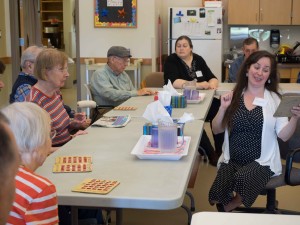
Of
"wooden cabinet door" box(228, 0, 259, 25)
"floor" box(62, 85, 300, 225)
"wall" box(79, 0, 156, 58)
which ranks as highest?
"wooden cabinet door" box(228, 0, 259, 25)

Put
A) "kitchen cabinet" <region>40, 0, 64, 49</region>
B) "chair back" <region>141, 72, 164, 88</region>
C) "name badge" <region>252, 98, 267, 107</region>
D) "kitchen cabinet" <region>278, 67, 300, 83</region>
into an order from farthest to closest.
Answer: "kitchen cabinet" <region>40, 0, 64, 49</region>, "kitchen cabinet" <region>278, 67, 300, 83</region>, "chair back" <region>141, 72, 164, 88</region>, "name badge" <region>252, 98, 267, 107</region>

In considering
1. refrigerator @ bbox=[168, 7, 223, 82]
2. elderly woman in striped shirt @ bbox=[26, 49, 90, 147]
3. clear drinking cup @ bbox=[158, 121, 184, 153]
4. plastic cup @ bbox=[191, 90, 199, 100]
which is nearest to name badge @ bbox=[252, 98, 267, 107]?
clear drinking cup @ bbox=[158, 121, 184, 153]

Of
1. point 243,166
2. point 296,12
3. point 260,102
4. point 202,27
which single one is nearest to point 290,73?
point 296,12

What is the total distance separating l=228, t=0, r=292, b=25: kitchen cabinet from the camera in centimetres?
722

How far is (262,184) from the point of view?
262 centimetres

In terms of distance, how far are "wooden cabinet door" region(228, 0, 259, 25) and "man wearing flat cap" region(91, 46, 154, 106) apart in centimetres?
341

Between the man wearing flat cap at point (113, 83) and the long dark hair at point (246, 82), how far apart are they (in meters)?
1.46

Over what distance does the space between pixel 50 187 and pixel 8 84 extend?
245 inches

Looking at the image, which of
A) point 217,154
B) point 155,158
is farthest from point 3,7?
point 155,158

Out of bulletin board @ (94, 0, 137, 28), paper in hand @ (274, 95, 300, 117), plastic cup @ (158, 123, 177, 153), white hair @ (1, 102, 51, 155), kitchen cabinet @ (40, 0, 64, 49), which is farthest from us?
kitchen cabinet @ (40, 0, 64, 49)

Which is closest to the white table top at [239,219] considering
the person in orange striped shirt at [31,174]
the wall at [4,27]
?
the person in orange striped shirt at [31,174]

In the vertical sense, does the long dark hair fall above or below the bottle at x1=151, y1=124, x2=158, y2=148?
above

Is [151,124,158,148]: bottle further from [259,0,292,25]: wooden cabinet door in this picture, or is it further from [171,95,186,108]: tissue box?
[259,0,292,25]: wooden cabinet door

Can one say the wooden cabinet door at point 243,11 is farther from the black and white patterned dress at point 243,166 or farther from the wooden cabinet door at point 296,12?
the black and white patterned dress at point 243,166
